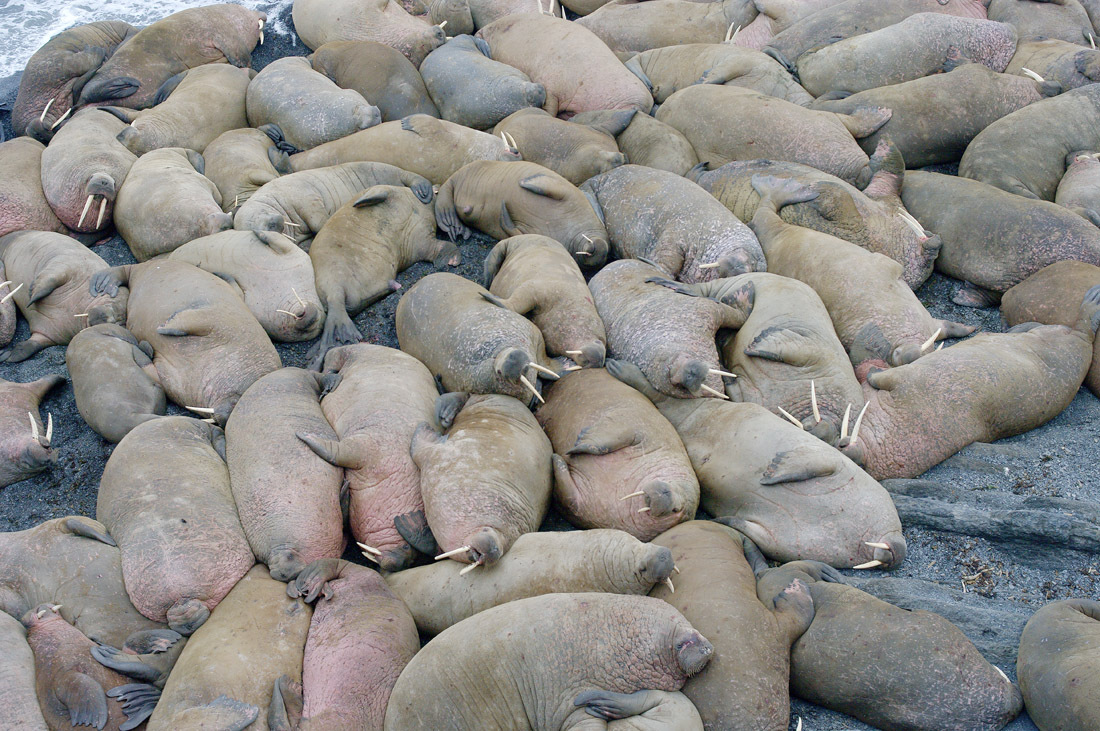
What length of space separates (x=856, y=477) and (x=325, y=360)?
141 inches

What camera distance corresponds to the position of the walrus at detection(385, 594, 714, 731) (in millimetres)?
4094

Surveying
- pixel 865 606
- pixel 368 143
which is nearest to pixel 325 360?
pixel 368 143

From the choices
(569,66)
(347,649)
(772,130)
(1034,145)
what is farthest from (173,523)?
(1034,145)

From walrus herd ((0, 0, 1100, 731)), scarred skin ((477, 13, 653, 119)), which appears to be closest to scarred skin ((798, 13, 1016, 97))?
walrus herd ((0, 0, 1100, 731))

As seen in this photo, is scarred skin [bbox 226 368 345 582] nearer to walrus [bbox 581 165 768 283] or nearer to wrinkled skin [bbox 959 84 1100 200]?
walrus [bbox 581 165 768 283]

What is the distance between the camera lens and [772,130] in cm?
779

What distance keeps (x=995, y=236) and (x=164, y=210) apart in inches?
260

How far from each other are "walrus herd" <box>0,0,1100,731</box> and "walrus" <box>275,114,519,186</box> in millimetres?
34

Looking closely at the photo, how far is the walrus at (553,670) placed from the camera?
4094 mm

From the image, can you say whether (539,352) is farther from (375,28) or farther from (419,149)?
(375,28)

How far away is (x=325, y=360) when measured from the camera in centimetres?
625

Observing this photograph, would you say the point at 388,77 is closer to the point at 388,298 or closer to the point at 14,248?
the point at 388,298

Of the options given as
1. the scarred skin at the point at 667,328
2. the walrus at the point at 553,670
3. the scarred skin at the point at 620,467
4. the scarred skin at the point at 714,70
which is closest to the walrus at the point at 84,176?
the scarred skin at the point at 667,328

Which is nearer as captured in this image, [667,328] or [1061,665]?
[1061,665]
